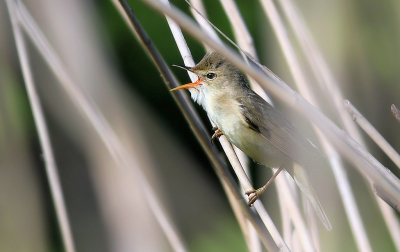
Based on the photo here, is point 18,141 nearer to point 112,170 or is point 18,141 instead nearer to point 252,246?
point 112,170

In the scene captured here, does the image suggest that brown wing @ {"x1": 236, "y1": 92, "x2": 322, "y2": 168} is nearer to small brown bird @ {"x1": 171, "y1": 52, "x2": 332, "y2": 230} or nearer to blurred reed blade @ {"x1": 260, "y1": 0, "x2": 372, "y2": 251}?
small brown bird @ {"x1": 171, "y1": 52, "x2": 332, "y2": 230}

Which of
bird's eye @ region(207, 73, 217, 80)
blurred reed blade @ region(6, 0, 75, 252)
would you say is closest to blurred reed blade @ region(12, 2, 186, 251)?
blurred reed blade @ region(6, 0, 75, 252)

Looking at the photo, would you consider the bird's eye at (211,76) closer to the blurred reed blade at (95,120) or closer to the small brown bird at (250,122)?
the small brown bird at (250,122)

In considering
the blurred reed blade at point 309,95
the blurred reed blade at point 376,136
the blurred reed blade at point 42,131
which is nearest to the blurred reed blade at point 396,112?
the blurred reed blade at point 376,136

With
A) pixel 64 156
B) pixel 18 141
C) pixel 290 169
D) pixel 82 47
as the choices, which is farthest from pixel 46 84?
pixel 290 169

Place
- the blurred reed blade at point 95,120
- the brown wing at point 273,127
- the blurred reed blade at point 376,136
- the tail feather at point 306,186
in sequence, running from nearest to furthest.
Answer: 1. the blurred reed blade at point 376,136
2. the blurred reed blade at point 95,120
3. the tail feather at point 306,186
4. the brown wing at point 273,127

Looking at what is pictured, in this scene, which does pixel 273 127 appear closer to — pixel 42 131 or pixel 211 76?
pixel 211 76
